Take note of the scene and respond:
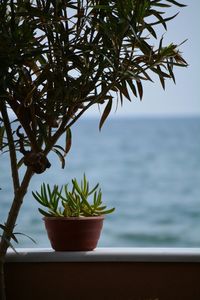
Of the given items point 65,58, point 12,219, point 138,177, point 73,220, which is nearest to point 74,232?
point 73,220

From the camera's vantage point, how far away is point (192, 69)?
20828 millimetres

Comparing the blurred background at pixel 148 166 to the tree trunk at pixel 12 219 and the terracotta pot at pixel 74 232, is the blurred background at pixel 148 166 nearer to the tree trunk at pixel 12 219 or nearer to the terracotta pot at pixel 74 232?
the terracotta pot at pixel 74 232

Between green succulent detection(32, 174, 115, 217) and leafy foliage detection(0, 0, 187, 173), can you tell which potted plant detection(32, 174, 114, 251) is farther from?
leafy foliage detection(0, 0, 187, 173)

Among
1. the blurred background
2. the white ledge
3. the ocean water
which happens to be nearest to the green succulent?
the white ledge

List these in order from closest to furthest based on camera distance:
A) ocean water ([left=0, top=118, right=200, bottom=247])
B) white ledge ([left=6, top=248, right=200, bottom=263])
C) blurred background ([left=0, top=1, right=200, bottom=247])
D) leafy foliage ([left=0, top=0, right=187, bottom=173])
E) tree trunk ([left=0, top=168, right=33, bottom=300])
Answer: leafy foliage ([left=0, top=0, right=187, bottom=173])
tree trunk ([left=0, top=168, right=33, bottom=300])
white ledge ([left=6, top=248, right=200, bottom=263])
blurred background ([left=0, top=1, right=200, bottom=247])
ocean water ([left=0, top=118, right=200, bottom=247])

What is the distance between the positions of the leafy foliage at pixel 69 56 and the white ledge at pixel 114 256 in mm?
478

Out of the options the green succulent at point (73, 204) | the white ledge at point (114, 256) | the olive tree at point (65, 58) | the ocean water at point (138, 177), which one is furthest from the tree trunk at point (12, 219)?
the ocean water at point (138, 177)

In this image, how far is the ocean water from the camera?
59.7 ft

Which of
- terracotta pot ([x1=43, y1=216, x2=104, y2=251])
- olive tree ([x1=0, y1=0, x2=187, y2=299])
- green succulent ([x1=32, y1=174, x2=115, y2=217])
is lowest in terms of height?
terracotta pot ([x1=43, y1=216, x2=104, y2=251])

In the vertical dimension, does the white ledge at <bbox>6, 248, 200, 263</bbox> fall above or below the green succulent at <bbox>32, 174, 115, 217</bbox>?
below

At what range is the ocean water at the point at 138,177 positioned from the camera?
18188 millimetres

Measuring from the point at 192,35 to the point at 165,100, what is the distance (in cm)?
243

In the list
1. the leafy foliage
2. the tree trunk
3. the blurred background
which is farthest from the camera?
the blurred background
